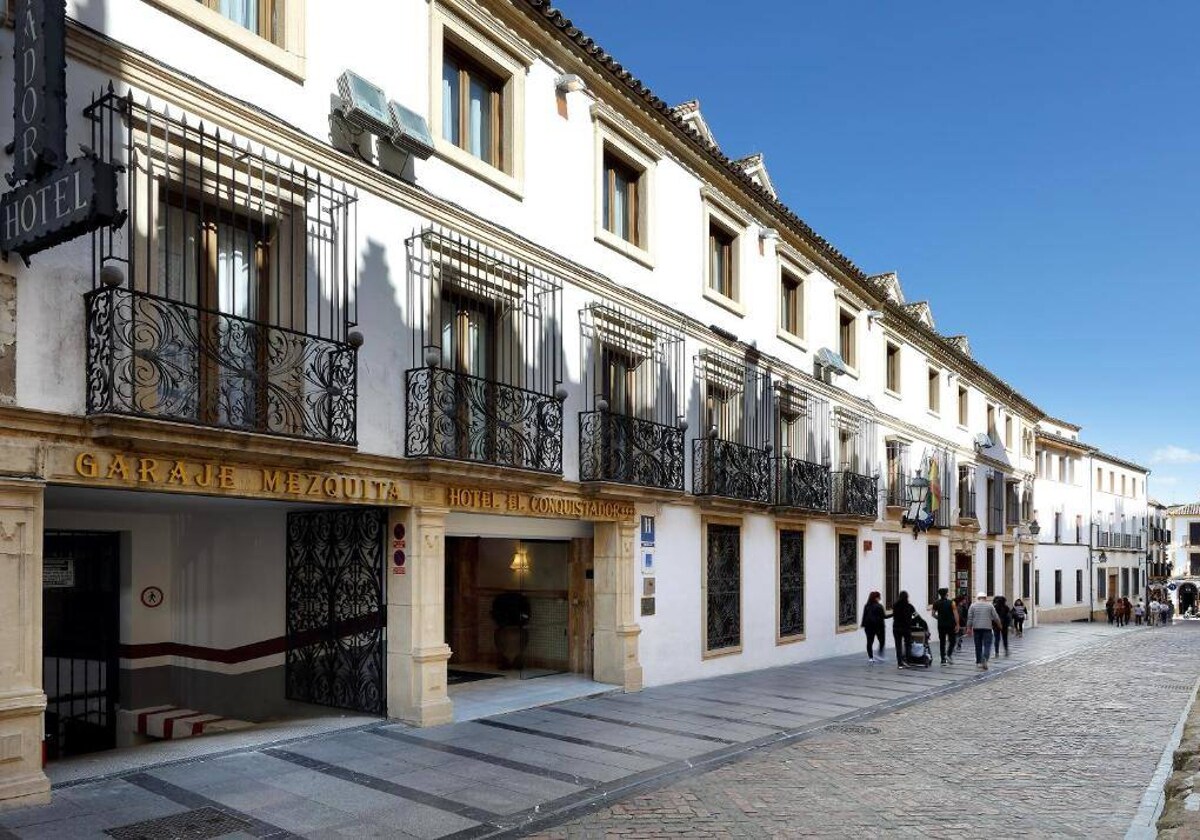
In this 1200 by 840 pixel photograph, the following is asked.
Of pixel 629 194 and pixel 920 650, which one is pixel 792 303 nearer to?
pixel 629 194

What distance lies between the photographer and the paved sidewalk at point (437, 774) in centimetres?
716

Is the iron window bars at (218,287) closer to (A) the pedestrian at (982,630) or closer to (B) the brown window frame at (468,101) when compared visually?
(B) the brown window frame at (468,101)

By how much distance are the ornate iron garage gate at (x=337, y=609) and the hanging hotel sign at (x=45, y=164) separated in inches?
197

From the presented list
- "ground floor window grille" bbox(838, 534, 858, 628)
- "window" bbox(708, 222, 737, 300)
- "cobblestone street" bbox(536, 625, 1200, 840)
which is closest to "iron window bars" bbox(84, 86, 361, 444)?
"cobblestone street" bbox(536, 625, 1200, 840)

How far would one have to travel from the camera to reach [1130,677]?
18.5m

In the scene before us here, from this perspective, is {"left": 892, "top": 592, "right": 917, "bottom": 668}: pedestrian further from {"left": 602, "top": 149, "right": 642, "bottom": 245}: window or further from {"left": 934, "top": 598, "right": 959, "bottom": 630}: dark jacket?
{"left": 602, "top": 149, "right": 642, "bottom": 245}: window

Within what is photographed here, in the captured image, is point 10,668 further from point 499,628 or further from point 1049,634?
point 1049,634

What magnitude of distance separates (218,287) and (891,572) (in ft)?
65.0

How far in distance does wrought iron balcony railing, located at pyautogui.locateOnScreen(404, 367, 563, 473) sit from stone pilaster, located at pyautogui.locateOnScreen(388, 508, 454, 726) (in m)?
0.79

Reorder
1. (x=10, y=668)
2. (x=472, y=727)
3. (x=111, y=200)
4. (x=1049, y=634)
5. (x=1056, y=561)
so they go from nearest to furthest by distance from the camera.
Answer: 1. (x=111, y=200)
2. (x=10, y=668)
3. (x=472, y=727)
4. (x=1049, y=634)
5. (x=1056, y=561)

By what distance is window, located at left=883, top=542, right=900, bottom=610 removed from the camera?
24391 mm

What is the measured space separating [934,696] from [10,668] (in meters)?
12.6

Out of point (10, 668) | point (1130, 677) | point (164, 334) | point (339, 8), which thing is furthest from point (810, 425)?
point (10, 668)

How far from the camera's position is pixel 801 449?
2069cm
